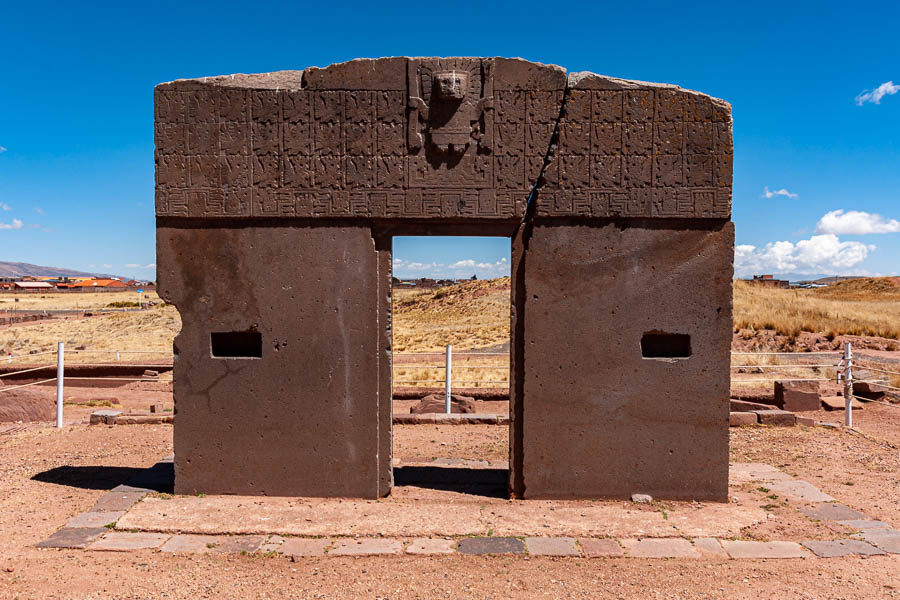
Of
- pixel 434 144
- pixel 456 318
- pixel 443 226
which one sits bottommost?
pixel 456 318

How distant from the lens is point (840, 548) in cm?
463

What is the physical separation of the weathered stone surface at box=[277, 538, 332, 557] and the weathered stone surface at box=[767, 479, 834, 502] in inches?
158

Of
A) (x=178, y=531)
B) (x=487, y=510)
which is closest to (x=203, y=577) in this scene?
(x=178, y=531)

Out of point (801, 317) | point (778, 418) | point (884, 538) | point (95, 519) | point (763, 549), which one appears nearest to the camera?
point (763, 549)

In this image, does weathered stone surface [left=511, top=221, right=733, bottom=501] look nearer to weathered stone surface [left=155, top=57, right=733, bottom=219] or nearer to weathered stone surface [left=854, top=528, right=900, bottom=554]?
weathered stone surface [left=155, top=57, right=733, bottom=219]

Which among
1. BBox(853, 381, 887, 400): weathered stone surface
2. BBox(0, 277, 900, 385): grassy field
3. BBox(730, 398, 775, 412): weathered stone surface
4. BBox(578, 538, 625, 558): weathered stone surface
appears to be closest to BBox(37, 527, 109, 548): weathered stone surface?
BBox(578, 538, 625, 558): weathered stone surface

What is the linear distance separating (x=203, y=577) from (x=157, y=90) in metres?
3.85

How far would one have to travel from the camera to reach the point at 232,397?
18.3ft

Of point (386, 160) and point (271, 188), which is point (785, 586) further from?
point (271, 188)

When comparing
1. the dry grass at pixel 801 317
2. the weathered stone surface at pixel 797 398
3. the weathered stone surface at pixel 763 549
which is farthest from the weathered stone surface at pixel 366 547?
the dry grass at pixel 801 317

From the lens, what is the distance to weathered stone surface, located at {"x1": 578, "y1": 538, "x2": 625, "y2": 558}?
4.54m

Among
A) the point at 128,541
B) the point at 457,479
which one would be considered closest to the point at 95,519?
the point at 128,541

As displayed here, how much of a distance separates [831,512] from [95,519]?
5.90 metres

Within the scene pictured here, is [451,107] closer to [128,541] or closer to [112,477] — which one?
[128,541]
